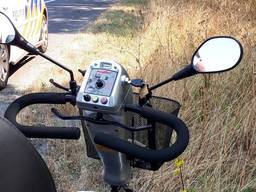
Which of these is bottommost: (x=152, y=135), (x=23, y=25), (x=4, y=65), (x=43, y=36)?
(x=43, y=36)

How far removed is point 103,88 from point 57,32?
427 inches

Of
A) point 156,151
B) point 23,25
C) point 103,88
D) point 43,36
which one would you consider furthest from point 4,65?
point 156,151

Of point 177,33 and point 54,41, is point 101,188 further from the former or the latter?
point 54,41

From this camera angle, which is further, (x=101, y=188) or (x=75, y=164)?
(x=75, y=164)

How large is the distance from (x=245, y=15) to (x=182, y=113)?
1.81 metres

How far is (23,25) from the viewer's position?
7.57 m

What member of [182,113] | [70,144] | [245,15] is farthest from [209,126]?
[245,15]

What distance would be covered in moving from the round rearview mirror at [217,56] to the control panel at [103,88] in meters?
0.24

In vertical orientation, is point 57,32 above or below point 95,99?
below

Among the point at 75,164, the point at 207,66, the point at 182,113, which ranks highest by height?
the point at 207,66

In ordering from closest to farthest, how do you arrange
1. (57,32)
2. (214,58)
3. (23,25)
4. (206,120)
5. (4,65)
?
1. (214,58)
2. (206,120)
3. (4,65)
4. (23,25)
5. (57,32)

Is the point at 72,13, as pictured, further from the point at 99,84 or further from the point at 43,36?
the point at 99,84

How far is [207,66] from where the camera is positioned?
1613mm

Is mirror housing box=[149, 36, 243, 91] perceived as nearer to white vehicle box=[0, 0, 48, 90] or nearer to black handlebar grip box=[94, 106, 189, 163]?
black handlebar grip box=[94, 106, 189, 163]
